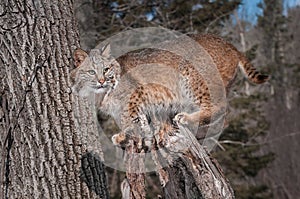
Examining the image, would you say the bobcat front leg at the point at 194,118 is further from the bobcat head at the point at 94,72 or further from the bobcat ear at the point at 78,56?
the bobcat ear at the point at 78,56

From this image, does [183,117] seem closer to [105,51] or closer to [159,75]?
[159,75]

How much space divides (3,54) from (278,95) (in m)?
21.8

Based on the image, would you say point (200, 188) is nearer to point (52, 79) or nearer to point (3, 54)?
point (52, 79)

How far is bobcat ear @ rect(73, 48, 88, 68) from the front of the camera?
2852 millimetres

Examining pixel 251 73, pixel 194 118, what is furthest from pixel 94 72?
pixel 251 73

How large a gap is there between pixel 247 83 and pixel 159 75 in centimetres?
1078

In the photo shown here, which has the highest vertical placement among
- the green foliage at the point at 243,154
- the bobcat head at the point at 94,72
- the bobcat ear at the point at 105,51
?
the bobcat ear at the point at 105,51

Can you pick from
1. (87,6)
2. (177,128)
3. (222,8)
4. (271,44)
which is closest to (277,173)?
(222,8)

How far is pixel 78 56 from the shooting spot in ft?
9.42

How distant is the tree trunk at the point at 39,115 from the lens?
2.63 m

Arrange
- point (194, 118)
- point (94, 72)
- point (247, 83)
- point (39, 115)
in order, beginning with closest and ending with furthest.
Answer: point (39, 115) < point (94, 72) < point (194, 118) < point (247, 83)

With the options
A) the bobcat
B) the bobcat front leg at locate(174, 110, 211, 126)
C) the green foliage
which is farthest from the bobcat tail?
the green foliage

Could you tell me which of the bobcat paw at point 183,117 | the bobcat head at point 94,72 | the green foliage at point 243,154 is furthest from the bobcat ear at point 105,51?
the green foliage at point 243,154

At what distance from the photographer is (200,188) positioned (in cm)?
242
